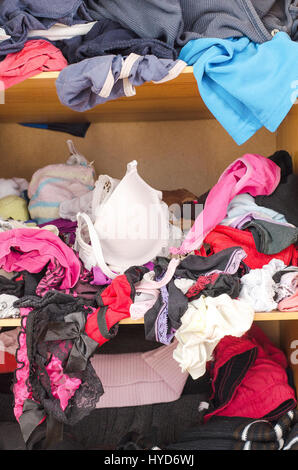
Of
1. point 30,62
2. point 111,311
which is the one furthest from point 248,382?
point 30,62

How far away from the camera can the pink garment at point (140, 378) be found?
139 centimetres

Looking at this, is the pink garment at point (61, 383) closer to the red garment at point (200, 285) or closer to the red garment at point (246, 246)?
the red garment at point (200, 285)

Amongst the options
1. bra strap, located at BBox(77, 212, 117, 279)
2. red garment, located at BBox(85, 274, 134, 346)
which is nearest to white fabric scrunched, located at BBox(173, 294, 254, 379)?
red garment, located at BBox(85, 274, 134, 346)

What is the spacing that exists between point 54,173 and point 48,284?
1.31 ft

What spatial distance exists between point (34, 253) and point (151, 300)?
0.31 metres

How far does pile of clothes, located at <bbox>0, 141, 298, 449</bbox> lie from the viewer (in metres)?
1.03

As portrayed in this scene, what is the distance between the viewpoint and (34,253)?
1089mm

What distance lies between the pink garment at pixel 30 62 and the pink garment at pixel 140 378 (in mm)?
901

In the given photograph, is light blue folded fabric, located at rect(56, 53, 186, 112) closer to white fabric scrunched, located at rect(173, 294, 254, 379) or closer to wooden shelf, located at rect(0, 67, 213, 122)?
wooden shelf, located at rect(0, 67, 213, 122)

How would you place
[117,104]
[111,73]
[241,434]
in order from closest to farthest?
[111,73]
[241,434]
[117,104]

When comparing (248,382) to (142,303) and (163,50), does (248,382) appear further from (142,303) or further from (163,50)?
(163,50)

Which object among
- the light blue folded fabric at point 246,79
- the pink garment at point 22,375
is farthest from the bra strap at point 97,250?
the light blue folded fabric at point 246,79

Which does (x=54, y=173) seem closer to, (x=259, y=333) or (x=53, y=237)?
(x=53, y=237)

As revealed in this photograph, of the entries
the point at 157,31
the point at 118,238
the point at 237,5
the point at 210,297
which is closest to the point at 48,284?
the point at 118,238
